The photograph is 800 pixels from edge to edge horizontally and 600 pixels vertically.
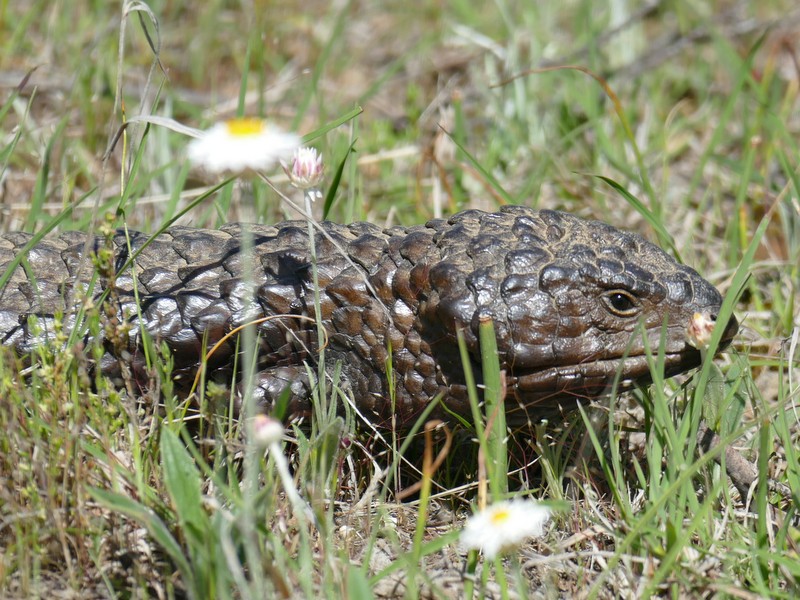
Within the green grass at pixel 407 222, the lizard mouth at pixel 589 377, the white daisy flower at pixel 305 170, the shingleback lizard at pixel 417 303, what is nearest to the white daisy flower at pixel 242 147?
the white daisy flower at pixel 305 170

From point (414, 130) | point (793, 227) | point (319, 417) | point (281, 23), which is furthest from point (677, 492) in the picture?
point (281, 23)

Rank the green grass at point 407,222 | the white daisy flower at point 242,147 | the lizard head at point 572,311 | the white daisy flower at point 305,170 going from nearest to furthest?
the white daisy flower at point 242,147, the green grass at point 407,222, the white daisy flower at point 305,170, the lizard head at point 572,311

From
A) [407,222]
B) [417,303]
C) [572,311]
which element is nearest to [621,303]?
[572,311]

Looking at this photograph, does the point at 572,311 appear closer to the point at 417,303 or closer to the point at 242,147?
the point at 417,303

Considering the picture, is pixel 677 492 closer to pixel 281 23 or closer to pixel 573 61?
pixel 573 61

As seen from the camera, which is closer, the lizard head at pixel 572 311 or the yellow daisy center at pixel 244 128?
the yellow daisy center at pixel 244 128

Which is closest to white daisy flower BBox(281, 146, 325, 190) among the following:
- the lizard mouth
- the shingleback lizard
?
the shingleback lizard

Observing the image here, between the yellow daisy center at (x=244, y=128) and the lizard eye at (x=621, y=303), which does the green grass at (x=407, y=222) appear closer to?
the lizard eye at (x=621, y=303)
